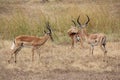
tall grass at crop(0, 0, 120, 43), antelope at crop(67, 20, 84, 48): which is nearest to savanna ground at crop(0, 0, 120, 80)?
tall grass at crop(0, 0, 120, 43)

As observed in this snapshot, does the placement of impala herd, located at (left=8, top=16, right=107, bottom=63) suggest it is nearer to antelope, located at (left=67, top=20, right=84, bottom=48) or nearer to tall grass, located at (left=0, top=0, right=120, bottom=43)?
antelope, located at (left=67, top=20, right=84, bottom=48)

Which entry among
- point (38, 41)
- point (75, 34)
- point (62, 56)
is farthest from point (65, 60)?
point (75, 34)

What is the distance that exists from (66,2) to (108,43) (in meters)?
14.0

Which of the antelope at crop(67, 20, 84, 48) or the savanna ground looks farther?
the antelope at crop(67, 20, 84, 48)

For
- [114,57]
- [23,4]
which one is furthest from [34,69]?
[23,4]

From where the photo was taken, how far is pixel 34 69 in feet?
34.7

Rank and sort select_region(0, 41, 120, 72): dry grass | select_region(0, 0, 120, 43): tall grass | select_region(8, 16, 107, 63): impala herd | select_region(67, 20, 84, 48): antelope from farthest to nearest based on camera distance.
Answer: select_region(0, 0, 120, 43): tall grass, select_region(67, 20, 84, 48): antelope, select_region(8, 16, 107, 63): impala herd, select_region(0, 41, 120, 72): dry grass

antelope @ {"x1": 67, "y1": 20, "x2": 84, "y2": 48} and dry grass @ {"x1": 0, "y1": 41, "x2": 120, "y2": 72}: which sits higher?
antelope @ {"x1": 67, "y1": 20, "x2": 84, "y2": 48}

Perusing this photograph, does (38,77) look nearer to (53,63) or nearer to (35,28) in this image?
(53,63)

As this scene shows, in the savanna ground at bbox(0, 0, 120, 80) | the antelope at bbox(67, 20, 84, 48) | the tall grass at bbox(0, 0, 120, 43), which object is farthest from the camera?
the tall grass at bbox(0, 0, 120, 43)

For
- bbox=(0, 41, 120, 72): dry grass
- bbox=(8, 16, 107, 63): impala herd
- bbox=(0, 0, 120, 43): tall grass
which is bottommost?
bbox=(0, 41, 120, 72): dry grass

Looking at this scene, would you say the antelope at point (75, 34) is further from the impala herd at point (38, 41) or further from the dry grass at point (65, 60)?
the dry grass at point (65, 60)

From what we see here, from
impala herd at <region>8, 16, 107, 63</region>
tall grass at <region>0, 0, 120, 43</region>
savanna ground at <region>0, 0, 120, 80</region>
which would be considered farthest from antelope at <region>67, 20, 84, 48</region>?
tall grass at <region>0, 0, 120, 43</region>

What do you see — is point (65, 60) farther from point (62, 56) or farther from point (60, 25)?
point (60, 25)
